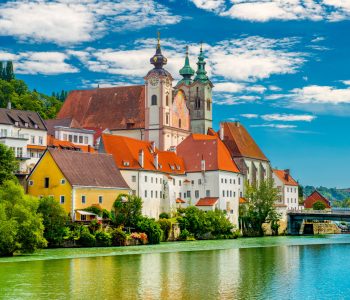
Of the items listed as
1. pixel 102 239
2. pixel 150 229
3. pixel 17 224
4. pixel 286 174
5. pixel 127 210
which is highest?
pixel 286 174

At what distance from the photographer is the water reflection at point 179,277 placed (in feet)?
131

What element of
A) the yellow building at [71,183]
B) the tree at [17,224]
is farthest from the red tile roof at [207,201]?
the tree at [17,224]

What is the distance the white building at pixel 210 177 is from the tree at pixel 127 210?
20.5 metres

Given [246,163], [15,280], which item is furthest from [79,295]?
[246,163]

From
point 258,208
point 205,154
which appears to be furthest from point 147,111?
point 258,208

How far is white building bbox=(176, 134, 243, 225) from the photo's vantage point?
341 ft

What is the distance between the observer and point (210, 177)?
104 metres

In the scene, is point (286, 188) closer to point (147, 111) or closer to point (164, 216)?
point (147, 111)

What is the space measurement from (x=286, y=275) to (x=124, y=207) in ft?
119

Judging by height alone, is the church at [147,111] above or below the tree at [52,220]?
above

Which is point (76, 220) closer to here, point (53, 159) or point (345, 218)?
point (53, 159)

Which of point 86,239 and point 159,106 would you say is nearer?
point 86,239

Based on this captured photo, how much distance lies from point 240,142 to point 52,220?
6015cm

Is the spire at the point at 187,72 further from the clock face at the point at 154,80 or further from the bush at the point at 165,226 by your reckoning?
the bush at the point at 165,226
